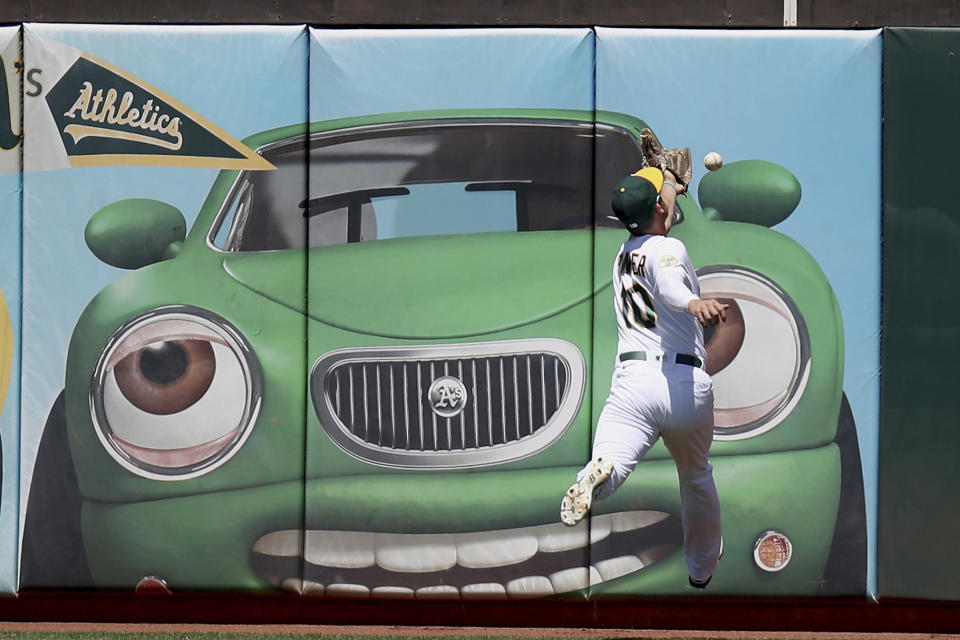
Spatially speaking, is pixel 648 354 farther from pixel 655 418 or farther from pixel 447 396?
pixel 447 396

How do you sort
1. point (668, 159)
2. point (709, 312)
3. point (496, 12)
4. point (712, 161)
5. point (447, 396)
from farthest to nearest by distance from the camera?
1. point (496, 12)
2. point (447, 396)
3. point (668, 159)
4. point (712, 161)
5. point (709, 312)

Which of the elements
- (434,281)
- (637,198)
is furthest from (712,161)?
(434,281)

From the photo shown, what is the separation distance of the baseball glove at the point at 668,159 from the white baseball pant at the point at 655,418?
990 millimetres

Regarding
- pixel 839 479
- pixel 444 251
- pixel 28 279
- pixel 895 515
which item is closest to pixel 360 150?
pixel 444 251

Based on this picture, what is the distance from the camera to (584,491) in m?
5.09

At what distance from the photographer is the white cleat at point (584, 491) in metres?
5.01

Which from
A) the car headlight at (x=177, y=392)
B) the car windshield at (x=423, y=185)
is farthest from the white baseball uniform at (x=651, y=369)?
the car headlight at (x=177, y=392)

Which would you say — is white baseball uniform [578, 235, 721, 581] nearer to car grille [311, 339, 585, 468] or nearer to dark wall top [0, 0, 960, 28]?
car grille [311, 339, 585, 468]

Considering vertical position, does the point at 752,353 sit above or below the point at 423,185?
below

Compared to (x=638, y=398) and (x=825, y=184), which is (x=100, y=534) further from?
(x=825, y=184)

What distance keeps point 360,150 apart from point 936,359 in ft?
10.9

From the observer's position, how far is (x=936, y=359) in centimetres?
579

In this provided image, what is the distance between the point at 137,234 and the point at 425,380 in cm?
176

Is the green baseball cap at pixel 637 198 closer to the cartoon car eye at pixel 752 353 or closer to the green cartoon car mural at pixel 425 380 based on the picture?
the green cartoon car mural at pixel 425 380
